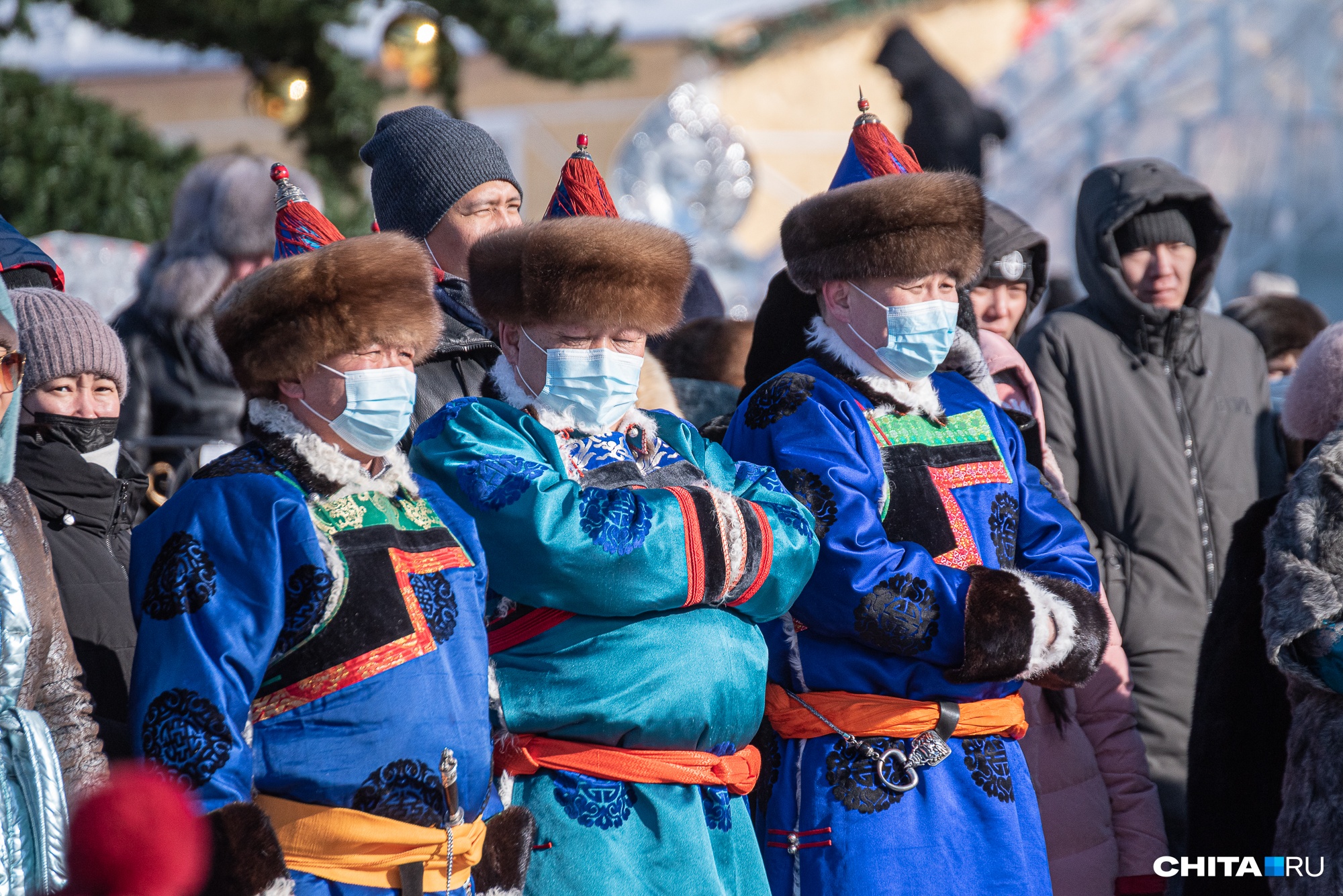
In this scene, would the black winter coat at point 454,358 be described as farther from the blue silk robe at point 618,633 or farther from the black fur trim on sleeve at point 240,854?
the black fur trim on sleeve at point 240,854

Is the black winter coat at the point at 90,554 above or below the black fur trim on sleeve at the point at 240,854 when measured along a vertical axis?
above

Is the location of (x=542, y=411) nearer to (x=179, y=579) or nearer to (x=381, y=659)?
(x=381, y=659)

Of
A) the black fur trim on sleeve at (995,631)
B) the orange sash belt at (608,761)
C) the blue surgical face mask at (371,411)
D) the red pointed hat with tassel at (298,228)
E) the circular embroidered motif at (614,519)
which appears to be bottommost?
the orange sash belt at (608,761)

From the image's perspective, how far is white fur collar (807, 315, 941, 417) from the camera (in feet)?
11.2

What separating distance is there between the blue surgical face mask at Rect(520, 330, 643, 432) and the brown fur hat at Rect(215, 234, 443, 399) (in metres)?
0.29

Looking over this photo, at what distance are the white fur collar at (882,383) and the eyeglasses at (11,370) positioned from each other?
1686 millimetres

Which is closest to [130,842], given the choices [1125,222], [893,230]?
[893,230]

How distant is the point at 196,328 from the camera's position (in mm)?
4961

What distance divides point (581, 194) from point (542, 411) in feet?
1.76

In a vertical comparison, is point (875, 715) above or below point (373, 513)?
below

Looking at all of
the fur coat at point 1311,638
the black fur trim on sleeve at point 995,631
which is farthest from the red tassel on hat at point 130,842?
the fur coat at point 1311,638

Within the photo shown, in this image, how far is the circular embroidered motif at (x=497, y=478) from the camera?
2.82 m

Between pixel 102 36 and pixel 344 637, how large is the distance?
8.48 m

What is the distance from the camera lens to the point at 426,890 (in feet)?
8.66
